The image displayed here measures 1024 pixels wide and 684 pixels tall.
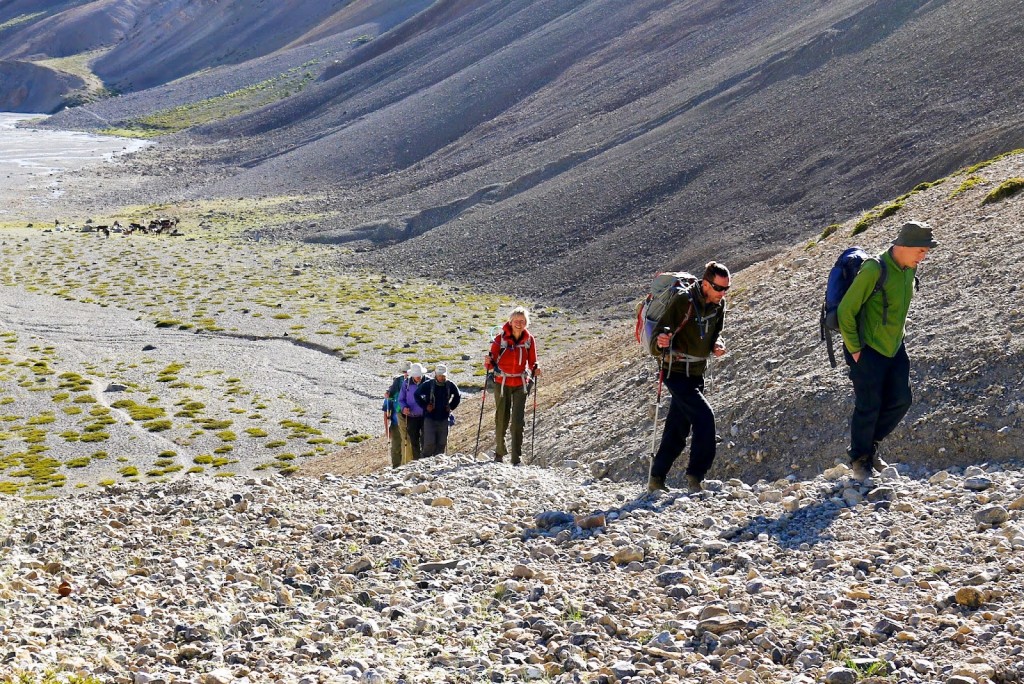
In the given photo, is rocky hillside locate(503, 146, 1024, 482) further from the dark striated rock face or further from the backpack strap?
the dark striated rock face

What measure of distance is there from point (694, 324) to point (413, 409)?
833 centimetres

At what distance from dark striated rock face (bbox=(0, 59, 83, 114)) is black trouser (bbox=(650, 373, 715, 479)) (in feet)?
665

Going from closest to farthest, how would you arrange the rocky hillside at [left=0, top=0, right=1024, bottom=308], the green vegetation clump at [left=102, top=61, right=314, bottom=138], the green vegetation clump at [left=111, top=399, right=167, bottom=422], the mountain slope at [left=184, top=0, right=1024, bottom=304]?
the green vegetation clump at [left=111, top=399, right=167, bottom=422] → the mountain slope at [left=184, top=0, right=1024, bottom=304] → the rocky hillside at [left=0, top=0, right=1024, bottom=308] → the green vegetation clump at [left=102, top=61, right=314, bottom=138]

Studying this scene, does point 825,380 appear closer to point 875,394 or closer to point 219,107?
point 875,394

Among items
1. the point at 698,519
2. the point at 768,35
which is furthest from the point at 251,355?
the point at 768,35

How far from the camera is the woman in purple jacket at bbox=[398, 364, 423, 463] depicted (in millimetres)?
18297

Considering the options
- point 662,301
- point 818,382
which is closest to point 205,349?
point 818,382

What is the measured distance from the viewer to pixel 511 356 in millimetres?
15148

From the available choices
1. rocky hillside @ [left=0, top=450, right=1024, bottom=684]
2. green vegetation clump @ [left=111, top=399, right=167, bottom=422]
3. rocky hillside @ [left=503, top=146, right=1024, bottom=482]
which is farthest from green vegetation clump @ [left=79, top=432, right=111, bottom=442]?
rocky hillside @ [left=0, top=450, right=1024, bottom=684]

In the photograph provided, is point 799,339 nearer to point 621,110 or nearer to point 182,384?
point 182,384

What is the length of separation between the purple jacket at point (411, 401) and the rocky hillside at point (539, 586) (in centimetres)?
565

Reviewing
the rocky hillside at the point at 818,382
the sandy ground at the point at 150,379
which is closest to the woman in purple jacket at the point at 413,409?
the rocky hillside at the point at 818,382

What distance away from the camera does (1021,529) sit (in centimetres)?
876

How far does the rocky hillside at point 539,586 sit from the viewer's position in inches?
293
